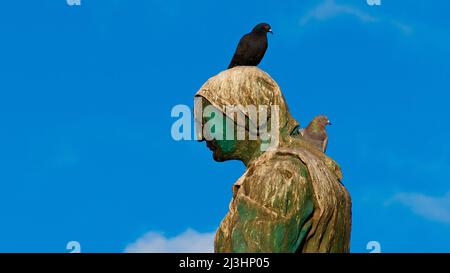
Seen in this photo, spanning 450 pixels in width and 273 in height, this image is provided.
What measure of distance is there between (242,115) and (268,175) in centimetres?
81

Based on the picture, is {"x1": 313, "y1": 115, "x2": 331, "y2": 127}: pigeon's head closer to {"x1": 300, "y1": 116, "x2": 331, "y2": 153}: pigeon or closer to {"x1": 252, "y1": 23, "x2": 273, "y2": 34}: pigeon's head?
{"x1": 300, "y1": 116, "x2": 331, "y2": 153}: pigeon

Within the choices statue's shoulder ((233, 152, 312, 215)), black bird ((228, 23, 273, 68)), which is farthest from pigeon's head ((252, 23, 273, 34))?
statue's shoulder ((233, 152, 312, 215))

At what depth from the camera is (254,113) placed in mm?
11477

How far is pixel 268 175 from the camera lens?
10883 millimetres

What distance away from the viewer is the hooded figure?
35.2 ft

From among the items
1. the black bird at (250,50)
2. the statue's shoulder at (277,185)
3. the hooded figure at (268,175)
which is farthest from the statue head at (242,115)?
the black bird at (250,50)

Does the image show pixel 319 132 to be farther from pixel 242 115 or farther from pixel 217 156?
pixel 242 115

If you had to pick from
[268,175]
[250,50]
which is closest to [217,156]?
[268,175]

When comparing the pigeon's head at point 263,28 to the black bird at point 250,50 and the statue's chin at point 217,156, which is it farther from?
the statue's chin at point 217,156
